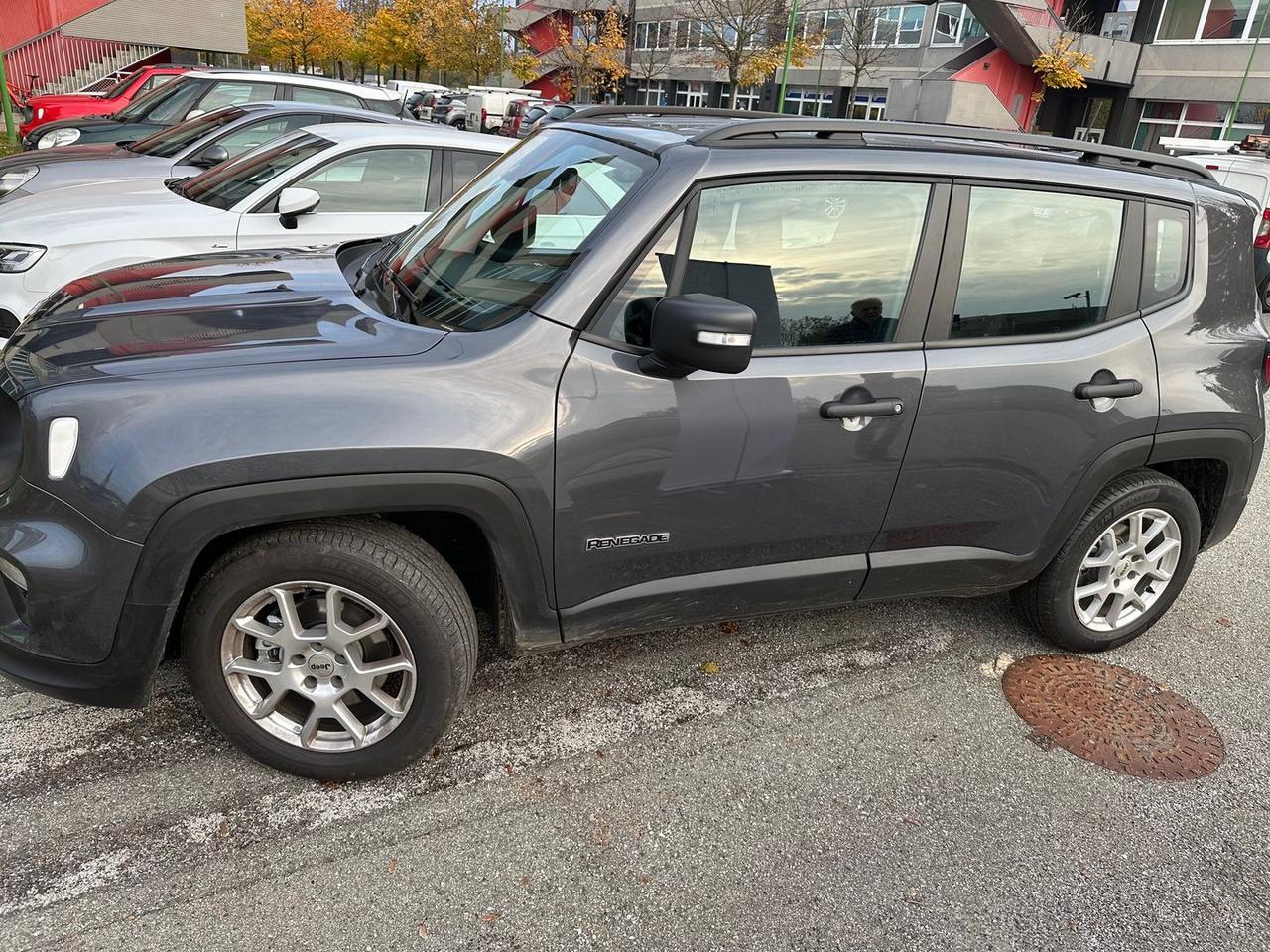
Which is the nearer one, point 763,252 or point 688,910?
point 688,910

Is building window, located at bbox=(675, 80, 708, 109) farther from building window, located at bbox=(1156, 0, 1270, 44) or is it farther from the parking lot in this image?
the parking lot

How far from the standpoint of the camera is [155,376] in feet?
7.52

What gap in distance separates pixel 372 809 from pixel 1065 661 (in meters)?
2.66

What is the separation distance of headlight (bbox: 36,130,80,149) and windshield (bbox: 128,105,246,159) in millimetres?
3364

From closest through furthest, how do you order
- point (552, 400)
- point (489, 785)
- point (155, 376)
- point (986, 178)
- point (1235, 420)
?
1. point (155, 376)
2. point (552, 400)
3. point (489, 785)
4. point (986, 178)
5. point (1235, 420)

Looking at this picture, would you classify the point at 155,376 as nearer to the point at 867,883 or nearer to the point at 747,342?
the point at 747,342

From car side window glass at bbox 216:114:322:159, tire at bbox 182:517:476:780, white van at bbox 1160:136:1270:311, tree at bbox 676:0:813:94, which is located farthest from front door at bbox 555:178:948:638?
tree at bbox 676:0:813:94

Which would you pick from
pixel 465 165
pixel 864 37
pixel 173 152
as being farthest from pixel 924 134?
pixel 864 37

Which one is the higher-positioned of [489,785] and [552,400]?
[552,400]

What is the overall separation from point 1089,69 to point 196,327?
3771 centimetres

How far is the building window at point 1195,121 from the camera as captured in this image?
31.5 metres

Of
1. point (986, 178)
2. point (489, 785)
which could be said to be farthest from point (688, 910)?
point (986, 178)

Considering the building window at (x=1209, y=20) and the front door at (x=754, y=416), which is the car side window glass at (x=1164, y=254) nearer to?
the front door at (x=754, y=416)

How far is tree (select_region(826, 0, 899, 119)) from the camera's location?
36.7 m
